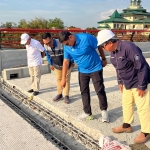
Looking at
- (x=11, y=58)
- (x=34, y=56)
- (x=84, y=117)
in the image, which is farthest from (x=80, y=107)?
(x=11, y=58)

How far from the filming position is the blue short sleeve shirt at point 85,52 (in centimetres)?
352

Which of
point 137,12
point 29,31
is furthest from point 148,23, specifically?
point 29,31

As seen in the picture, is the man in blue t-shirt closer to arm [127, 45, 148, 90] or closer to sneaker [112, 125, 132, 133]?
sneaker [112, 125, 132, 133]

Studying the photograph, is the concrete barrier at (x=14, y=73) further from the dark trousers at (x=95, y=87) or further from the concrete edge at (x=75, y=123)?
the dark trousers at (x=95, y=87)

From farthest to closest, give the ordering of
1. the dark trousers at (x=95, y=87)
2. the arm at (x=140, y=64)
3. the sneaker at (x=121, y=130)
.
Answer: the dark trousers at (x=95, y=87) < the sneaker at (x=121, y=130) < the arm at (x=140, y=64)

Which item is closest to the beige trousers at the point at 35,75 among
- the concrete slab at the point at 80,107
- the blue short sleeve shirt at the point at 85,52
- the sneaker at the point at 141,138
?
the concrete slab at the point at 80,107

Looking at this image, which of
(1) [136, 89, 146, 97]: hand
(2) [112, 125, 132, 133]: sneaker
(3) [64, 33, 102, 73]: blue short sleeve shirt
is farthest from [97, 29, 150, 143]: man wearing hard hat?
(3) [64, 33, 102, 73]: blue short sleeve shirt

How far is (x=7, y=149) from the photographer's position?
10.2 ft

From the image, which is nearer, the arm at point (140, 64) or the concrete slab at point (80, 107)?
the arm at point (140, 64)

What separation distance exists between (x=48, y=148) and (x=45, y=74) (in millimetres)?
4544

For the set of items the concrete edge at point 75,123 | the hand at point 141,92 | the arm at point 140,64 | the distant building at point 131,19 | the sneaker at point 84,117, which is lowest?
the concrete edge at point 75,123

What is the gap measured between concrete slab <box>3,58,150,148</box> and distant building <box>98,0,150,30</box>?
1838 inches

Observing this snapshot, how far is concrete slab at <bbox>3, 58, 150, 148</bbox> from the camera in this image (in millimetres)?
3453

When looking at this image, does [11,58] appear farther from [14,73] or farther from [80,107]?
[80,107]
